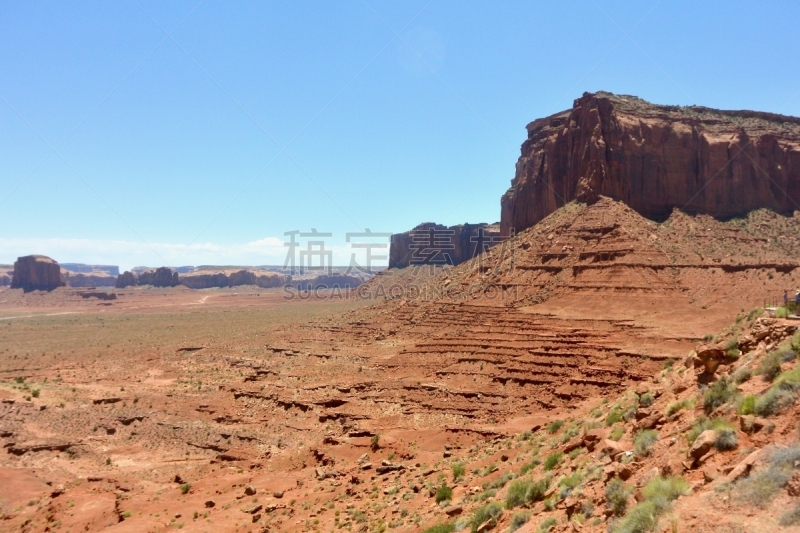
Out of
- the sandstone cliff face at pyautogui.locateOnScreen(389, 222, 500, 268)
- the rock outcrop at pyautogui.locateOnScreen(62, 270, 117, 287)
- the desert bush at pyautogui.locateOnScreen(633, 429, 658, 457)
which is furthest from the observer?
the rock outcrop at pyautogui.locateOnScreen(62, 270, 117, 287)

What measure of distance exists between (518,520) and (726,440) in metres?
3.41

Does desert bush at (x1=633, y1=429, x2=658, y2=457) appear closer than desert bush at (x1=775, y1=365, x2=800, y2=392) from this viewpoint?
No

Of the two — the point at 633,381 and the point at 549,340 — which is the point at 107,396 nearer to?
the point at 549,340

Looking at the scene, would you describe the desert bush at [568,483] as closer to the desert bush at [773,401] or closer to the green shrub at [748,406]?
the green shrub at [748,406]

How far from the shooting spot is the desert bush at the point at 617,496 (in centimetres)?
641

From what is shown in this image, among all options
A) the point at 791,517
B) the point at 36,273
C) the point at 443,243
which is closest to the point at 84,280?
the point at 36,273

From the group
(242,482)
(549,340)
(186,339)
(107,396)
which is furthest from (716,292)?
(186,339)

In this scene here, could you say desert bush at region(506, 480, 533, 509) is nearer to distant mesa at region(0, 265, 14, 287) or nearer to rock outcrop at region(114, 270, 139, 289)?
rock outcrop at region(114, 270, 139, 289)

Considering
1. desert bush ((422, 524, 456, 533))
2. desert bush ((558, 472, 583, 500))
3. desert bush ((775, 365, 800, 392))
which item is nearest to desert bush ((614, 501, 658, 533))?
desert bush ((558, 472, 583, 500))

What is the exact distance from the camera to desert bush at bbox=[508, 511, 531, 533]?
7756 millimetres

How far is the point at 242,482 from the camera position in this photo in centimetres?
1678

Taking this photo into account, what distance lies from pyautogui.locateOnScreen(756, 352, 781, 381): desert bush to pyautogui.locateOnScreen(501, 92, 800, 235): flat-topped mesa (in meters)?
41.0

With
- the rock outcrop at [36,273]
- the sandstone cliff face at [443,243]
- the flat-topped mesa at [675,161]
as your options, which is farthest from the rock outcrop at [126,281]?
the flat-topped mesa at [675,161]

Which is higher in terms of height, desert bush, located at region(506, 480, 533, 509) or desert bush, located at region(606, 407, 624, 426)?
desert bush, located at region(606, 407, 624, 426)
